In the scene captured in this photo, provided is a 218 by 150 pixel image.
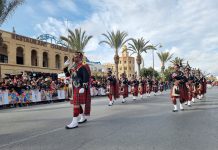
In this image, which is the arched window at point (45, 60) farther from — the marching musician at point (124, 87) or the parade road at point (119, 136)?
the parade road at point (119, 136)

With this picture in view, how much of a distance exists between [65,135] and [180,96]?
697 centimetres

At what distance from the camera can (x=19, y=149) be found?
229 inches

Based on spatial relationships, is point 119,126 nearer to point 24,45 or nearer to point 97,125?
point 97,125

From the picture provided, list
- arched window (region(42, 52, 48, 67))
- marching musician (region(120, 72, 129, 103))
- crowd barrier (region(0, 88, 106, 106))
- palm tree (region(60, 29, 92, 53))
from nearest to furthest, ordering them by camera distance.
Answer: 1. crowd barrier (region(0, 88, 106, 106))
2. marching musician (region(120, 72, 129, 103))
3. palm tree (region(60, 29, 92, 53))
4. arched window (region(42, 52, 48, 67))

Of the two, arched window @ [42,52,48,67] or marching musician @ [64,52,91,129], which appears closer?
marching musician @ [64,52,91,129]

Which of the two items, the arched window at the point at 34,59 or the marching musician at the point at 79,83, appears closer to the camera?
the marching musician at the point at 79,83

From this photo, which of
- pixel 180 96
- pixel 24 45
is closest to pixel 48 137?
pixel 180 96

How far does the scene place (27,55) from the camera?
48.5 meters

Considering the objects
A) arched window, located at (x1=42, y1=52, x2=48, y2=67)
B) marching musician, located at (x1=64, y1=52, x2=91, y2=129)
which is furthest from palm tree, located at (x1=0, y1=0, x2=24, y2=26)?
arched window, located at (x1=42, y1=52, x2=48, y2=67)

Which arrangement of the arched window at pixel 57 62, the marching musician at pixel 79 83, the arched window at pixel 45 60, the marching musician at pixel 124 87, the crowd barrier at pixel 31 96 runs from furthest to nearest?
the arched window at pixel 57 62
the arched window at pixel 45 60
the marching musician at pixel 124 87
the crowd barrier at pixel 31 96
the marching musician at pixel 79 83

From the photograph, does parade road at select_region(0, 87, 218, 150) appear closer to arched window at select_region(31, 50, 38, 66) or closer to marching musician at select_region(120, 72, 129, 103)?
marching musician at select_region(120, 72, 129, 103)

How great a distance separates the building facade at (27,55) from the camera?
44006 mm

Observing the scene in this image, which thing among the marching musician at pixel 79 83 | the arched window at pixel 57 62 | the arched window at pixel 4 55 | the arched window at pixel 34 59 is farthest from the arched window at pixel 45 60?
the marching musician at pixel 79 83

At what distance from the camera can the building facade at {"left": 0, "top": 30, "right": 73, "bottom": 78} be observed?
144 ft
